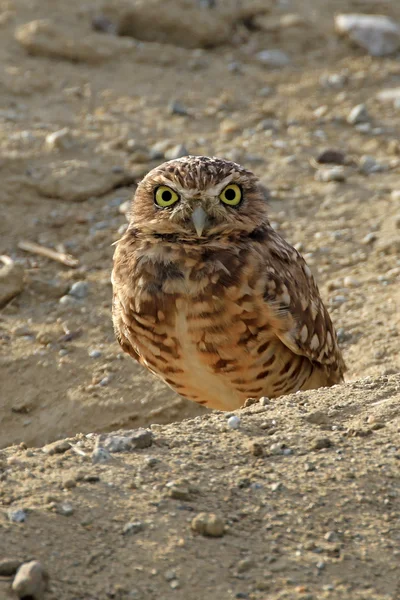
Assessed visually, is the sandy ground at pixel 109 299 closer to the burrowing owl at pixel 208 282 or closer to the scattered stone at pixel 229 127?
the scattered stone at pixel 229 127

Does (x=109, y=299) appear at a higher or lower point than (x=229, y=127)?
lower

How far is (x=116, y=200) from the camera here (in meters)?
8.22

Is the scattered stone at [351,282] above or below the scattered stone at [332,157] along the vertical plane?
below

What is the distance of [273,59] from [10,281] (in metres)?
4.77

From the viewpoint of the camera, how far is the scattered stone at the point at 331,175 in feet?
27.2

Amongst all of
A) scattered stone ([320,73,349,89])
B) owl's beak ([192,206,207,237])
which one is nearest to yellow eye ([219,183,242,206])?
owl's beak ([192,206,207,237])

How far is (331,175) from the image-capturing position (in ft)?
27.3

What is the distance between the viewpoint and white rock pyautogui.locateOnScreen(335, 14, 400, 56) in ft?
35.0

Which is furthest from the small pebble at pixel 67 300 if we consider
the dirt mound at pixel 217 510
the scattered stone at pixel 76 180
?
the dirt mound at pixel 217 510

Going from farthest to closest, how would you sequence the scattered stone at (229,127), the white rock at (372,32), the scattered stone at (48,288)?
the white rock at (372,32)
the scattered stone at (229,127)
the scattered stone at (48,288)

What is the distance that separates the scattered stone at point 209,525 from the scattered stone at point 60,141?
5.89 m

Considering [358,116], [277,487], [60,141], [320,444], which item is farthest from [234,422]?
[358,116]

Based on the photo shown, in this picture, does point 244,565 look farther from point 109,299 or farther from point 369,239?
point 369,239

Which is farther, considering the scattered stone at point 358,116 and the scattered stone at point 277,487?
the scattered stone at point 358,116
